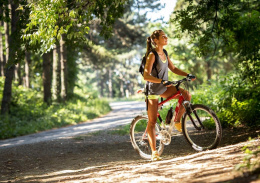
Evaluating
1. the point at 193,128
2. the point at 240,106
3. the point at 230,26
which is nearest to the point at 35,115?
the point at 230,26

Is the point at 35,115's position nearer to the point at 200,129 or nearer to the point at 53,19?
the point at 53,19

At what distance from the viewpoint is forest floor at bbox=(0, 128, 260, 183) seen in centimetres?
398

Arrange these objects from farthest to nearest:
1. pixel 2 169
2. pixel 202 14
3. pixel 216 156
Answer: pixel 202 14 < pixel 2 169 < pixel 216 156

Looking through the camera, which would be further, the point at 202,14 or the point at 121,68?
the point at 121,68

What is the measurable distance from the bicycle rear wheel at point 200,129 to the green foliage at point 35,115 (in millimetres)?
9375

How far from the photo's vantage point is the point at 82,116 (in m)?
19.4

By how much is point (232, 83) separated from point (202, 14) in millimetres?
2864

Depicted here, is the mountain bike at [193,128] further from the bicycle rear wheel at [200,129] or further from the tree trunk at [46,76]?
the tree trunk at [46,76]

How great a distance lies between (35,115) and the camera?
58.3 feet

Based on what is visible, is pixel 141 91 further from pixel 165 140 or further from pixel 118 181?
pixel 118 181

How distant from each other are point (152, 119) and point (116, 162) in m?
1.13

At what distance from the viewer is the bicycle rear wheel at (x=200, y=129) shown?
5.43 meters

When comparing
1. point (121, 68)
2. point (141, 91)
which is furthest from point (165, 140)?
point (121, 68)

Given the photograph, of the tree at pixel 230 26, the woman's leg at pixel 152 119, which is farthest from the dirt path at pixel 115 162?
the tree at pixel 230 26
